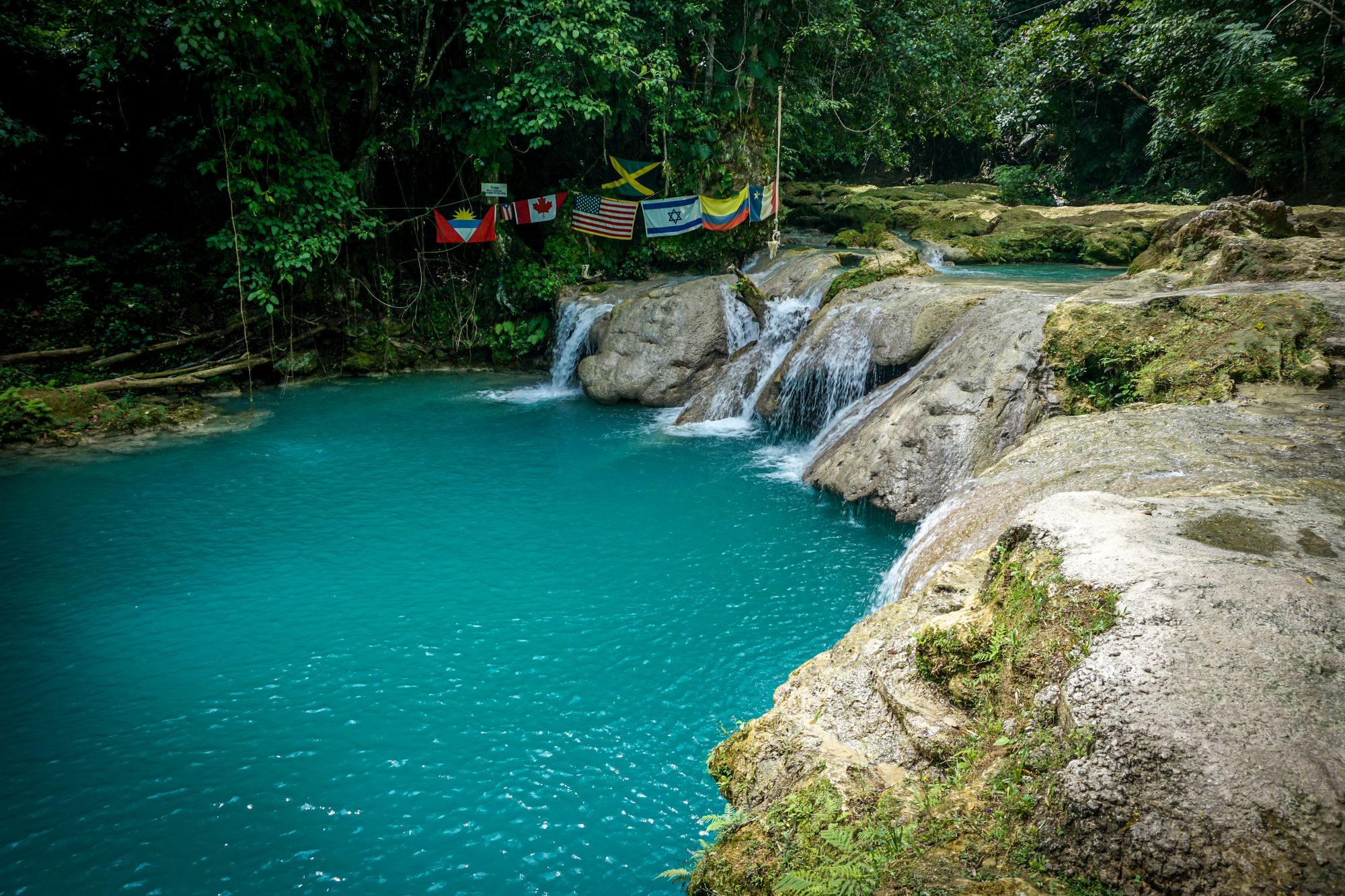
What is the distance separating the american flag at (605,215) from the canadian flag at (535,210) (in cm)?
53

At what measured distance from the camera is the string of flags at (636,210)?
14938mm

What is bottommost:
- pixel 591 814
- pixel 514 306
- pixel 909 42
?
pixel 591 814

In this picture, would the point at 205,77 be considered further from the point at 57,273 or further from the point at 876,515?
the point at 876,515

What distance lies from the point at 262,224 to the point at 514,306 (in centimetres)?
483

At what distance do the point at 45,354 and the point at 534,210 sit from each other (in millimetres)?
8589

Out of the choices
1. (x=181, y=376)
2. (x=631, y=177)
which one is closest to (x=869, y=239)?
(x=631, y=177)

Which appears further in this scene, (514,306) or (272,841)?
(514,306)

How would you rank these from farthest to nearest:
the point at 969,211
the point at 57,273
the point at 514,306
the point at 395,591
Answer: the point at 969,211 < the point at 514,306 < the point at 57,273 < the point at 395,591

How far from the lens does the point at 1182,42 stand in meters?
14.0

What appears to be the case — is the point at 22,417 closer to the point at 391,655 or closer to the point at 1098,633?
the point at 391,655

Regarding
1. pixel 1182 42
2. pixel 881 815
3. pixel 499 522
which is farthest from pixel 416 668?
pixel 1182 42

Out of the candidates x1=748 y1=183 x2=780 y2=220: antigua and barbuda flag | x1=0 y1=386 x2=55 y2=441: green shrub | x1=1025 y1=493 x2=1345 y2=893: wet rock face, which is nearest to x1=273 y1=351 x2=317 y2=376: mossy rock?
x1=0 y1=386 x2=55 y2=441: green shrub

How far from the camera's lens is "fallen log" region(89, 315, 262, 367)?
12242mm

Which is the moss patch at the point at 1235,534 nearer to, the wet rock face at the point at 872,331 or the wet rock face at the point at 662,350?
the wet rock face at the point at 872,331
